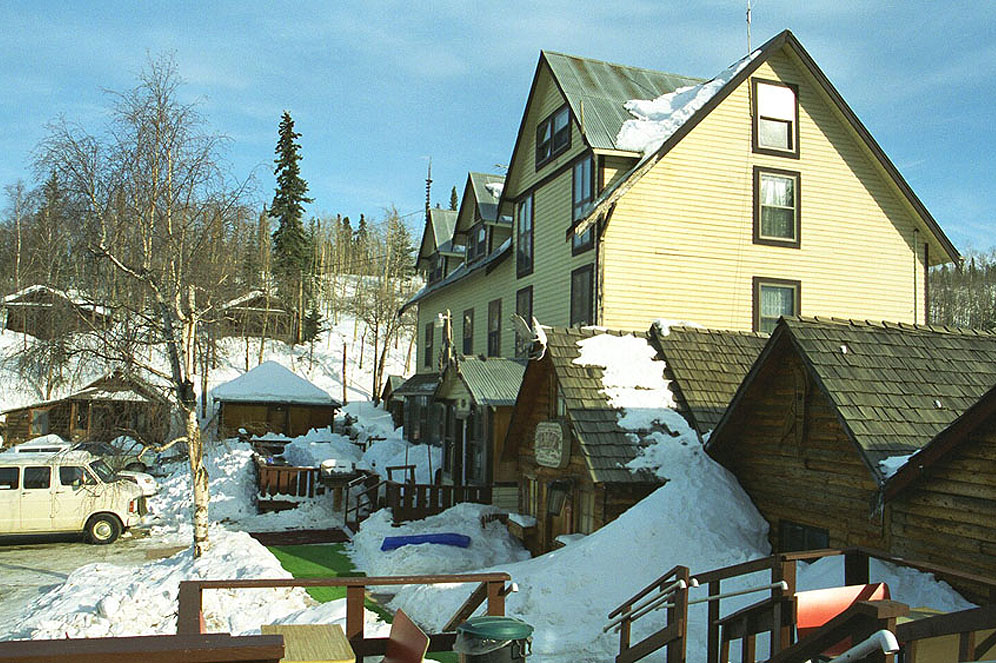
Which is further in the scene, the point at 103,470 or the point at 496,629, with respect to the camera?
the point at 103,470

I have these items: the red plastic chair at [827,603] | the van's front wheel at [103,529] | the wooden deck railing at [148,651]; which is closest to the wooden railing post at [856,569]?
the red plastic chair at [827,603]

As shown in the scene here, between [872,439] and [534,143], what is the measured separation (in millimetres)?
16842

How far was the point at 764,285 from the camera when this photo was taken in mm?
21266

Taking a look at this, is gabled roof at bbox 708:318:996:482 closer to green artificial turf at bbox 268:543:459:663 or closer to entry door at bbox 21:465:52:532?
green artificial turf at bbox 268:543:459:663

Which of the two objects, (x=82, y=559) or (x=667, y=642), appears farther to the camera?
(x=82, y=559)

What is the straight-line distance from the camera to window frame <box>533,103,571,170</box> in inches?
872

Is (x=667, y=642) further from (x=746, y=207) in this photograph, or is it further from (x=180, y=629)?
(x=746, y=207)

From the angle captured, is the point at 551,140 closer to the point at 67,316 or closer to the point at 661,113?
the point at 661,113

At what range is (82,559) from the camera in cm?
1800

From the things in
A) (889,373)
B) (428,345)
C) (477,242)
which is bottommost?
(889,373)

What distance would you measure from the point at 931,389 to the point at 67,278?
15.7 meters

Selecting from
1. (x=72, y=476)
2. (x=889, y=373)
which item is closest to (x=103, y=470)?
(x=72, y=476)

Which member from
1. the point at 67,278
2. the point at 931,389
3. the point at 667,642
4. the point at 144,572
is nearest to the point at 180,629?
the point at 667,642

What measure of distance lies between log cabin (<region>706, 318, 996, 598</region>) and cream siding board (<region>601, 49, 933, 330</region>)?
8.00 metres
